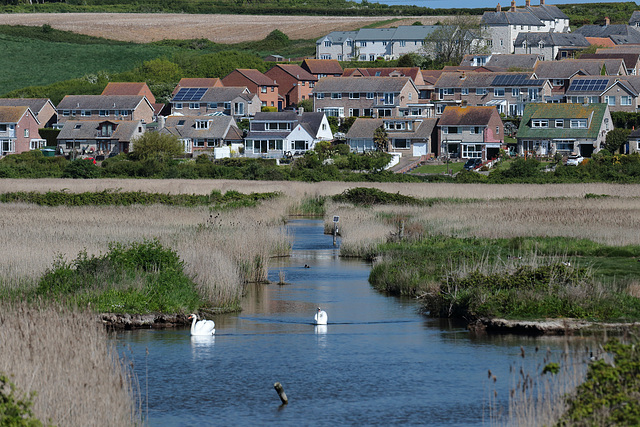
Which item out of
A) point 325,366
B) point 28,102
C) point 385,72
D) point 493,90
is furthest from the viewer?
point 385,72

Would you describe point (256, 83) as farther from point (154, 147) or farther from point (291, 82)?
point (154, 147)

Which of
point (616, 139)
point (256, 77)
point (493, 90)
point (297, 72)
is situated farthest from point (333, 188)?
point (297, 72)

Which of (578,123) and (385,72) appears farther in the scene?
(385,72)

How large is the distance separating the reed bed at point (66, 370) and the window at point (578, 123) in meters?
84.5

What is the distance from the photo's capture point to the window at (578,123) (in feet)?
315

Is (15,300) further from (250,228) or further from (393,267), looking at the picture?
(250,228)

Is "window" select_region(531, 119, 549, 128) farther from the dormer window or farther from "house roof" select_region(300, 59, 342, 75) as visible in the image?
"house roof" select_region(300, 59, 342, 75)

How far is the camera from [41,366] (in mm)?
15250

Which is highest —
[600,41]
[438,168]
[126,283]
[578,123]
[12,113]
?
[600,41]

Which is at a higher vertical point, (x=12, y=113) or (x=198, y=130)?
(x=12, y=113)

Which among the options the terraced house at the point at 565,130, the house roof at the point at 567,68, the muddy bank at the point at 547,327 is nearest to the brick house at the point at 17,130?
the terraced house at the point at 565,130

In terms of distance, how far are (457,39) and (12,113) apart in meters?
75.4

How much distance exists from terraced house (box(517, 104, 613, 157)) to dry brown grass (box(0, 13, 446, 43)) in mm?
87866

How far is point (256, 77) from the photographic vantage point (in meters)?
132
